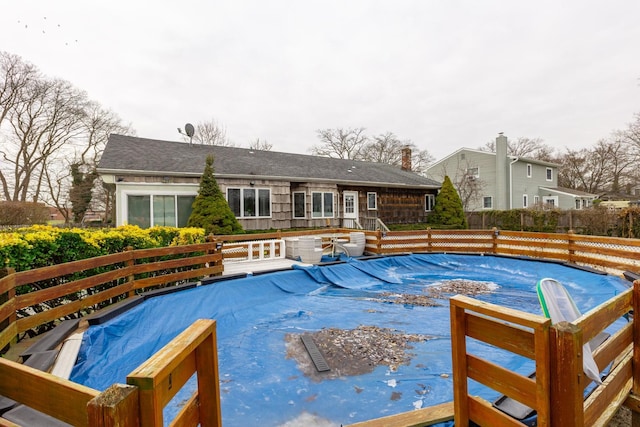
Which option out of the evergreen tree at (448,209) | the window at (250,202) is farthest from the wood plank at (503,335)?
the evergreen tree at (448,209)

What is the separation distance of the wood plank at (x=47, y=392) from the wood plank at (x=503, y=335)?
189 centimetres

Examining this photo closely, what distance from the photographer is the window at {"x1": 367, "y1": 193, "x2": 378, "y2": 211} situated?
16.4 m

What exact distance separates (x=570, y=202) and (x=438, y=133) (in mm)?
16859

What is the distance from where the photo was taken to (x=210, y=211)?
424 inches

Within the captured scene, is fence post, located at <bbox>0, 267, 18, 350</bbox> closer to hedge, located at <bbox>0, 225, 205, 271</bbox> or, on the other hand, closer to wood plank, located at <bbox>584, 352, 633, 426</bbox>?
hedge, located at <bbox>0, 225, 205, 271</bbox>

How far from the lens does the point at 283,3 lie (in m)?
10.3

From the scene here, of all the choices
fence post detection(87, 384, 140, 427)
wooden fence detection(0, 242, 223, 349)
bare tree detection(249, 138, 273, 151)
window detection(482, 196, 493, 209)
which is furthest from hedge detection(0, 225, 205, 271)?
bare tree detection(249, 138, 273, 151)

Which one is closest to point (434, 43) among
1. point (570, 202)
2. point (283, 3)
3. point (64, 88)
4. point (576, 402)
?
point (283, 3)

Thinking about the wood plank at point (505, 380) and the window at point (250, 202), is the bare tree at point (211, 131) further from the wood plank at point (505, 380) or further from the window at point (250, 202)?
the wood plank at point (505, 380)

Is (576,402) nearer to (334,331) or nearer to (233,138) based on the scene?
(334,331)

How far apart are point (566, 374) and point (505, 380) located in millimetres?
336

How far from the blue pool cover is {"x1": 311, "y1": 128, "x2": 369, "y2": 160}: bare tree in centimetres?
2648

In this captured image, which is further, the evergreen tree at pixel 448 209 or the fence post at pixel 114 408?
the evergreen tree at pixel 448 209

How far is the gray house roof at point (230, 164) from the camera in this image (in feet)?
36.9
